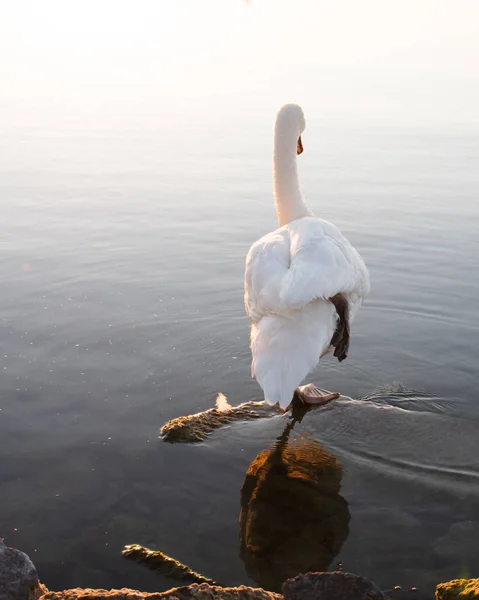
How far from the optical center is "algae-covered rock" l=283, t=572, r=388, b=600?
3.88m

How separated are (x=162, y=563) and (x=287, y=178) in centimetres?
504

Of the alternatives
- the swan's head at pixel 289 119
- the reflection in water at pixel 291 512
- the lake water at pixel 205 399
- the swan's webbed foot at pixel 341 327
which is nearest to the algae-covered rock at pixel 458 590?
the lake water at pixel 205 399

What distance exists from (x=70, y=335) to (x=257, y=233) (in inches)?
254

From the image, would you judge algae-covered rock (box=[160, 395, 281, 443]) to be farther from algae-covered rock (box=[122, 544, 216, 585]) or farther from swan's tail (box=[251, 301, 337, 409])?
algae-covered rock (box=[122, 544, 216, 585])

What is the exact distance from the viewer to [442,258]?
41.3ft

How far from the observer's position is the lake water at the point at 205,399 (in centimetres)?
503

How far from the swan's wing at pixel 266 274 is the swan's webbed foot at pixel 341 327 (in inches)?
21.5

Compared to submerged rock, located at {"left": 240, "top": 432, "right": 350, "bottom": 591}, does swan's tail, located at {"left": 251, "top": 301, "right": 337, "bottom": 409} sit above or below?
above

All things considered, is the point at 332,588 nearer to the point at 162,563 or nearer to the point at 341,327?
the point at 162,563

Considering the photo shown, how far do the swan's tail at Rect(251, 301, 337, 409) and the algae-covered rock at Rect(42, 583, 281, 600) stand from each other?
1.58m

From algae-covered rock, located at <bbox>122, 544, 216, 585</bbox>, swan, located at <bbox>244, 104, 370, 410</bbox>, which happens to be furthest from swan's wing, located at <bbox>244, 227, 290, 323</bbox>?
algae-covered rock, located at <bbox>122, 544, 216, 585</bbox>

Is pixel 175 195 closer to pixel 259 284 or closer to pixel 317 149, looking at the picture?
pixel 317 149

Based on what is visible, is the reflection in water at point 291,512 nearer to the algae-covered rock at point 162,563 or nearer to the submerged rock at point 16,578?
the algae-covered rock at point 162,563

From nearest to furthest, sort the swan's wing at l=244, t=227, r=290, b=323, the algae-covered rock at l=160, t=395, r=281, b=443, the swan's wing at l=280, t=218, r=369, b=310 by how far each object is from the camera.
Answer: the swan's wing at l=280, t=218, r=369, b=310
the swan's wing at l=244, t=227, r=290, b=323
the algae-covered rock at l=160, t=395, r=281, b=443
